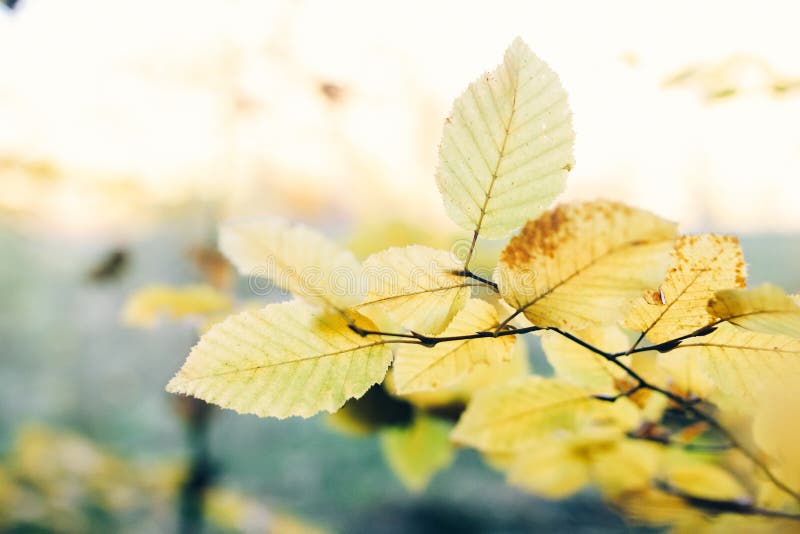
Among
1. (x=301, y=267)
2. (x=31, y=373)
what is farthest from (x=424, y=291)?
(x=31, y=373)

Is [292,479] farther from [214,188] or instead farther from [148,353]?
[214,188]

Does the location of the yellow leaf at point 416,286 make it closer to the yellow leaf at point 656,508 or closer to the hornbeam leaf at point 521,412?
the hornbeam leaf at point 521,412

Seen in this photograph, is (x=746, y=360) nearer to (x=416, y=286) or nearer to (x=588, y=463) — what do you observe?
(x=416, y=286)

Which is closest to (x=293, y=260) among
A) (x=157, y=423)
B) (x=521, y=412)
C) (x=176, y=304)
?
(x=521, y=412)

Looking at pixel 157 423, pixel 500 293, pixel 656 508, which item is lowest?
pixel 157 423

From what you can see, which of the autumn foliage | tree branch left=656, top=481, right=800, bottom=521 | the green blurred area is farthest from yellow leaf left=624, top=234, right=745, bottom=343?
the green blurred area

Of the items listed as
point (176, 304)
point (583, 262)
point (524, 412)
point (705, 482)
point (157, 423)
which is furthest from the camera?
point (157, 423)
